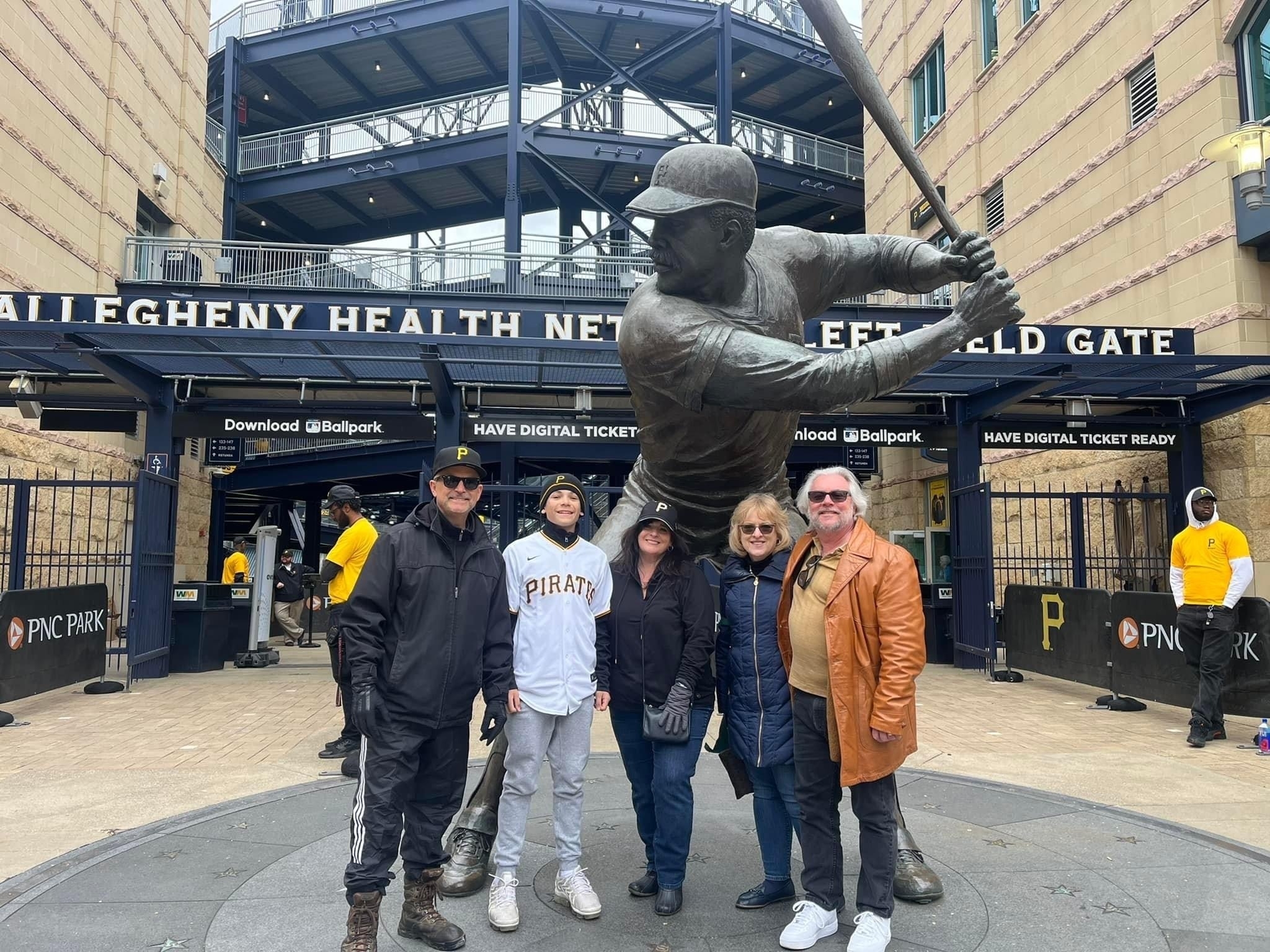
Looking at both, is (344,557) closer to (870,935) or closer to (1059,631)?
(870,935)

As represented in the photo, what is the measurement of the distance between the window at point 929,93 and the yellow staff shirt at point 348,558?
16.5 meters

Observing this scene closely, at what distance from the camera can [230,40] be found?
22.1m

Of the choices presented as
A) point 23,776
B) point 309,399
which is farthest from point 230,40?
point 23,776

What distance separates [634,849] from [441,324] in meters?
7.65

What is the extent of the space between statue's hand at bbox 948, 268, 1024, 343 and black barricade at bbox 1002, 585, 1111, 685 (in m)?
6.85

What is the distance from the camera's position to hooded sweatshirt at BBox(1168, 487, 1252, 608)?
6.50 m

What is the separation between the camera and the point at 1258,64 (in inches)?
401

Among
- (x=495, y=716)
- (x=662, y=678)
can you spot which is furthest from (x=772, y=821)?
(x=495, y=716)

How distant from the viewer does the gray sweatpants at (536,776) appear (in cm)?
314

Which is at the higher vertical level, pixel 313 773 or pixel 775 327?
pixel 775 327

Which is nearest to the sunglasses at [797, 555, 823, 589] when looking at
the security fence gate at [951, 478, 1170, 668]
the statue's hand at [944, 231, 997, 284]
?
the statue's hand at [944, 231, 997, 284]

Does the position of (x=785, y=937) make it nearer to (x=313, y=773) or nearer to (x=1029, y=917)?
(x=1029, y=917)

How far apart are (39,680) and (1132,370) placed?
1199cm

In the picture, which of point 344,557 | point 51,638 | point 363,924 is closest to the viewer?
point 363,924
